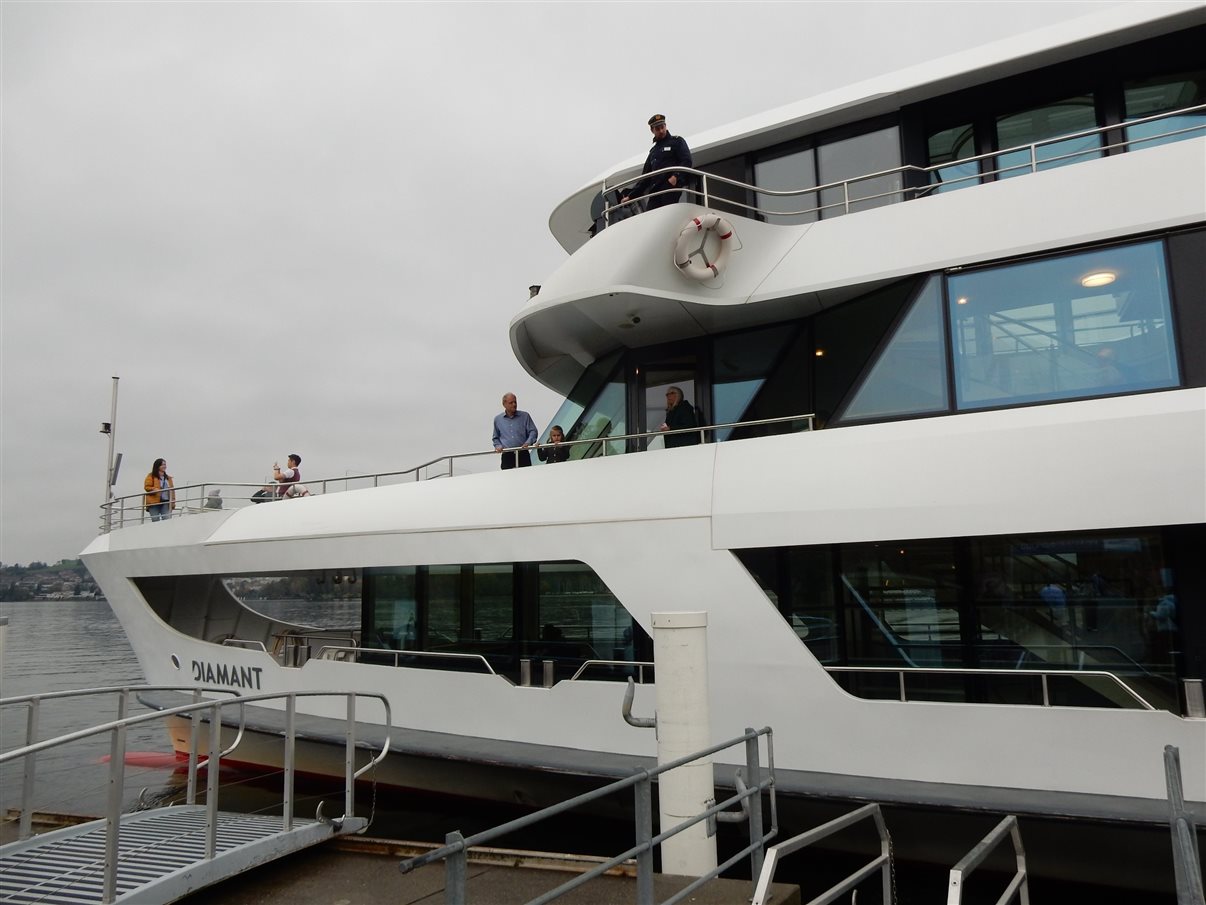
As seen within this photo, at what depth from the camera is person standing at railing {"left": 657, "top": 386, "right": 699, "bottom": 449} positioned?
7723 millimetres

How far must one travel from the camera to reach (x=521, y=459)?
8.44 m

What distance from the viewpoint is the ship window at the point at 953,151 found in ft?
25.9

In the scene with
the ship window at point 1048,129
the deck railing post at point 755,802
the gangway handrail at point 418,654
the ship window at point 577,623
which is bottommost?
the deck railing post at point 755,802

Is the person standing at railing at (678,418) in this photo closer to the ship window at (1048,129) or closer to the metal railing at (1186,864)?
the ship window at (1048,129)

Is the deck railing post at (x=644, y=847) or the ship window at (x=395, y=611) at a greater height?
the ship window at (x=395, y=611)

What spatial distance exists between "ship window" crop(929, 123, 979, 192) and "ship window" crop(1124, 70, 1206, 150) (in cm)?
125

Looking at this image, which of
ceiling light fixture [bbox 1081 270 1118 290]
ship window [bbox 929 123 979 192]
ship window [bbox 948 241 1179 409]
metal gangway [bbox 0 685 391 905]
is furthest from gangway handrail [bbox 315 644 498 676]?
ship window [bbox 929 123 979 192]

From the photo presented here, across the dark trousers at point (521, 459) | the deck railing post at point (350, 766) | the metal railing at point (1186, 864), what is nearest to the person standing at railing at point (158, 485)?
the dark trousers at point (521, 459)

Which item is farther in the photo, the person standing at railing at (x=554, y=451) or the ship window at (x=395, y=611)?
the ship window at (x=395, y=611)

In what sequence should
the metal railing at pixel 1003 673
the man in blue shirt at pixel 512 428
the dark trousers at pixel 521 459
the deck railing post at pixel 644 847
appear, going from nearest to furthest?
the deck railing post at pixel 644 847 → the metal railing at pixel 1003 673 → the dark trousers at pixel 521 459 → the man in blue shirt at pixel 512 428

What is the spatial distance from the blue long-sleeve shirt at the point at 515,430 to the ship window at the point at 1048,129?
517 cm

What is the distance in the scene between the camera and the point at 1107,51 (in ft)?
24.2

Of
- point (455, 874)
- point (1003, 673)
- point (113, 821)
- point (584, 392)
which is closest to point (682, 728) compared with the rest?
point (455, 874)

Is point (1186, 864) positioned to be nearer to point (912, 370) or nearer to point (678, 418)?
point (912, 370)
